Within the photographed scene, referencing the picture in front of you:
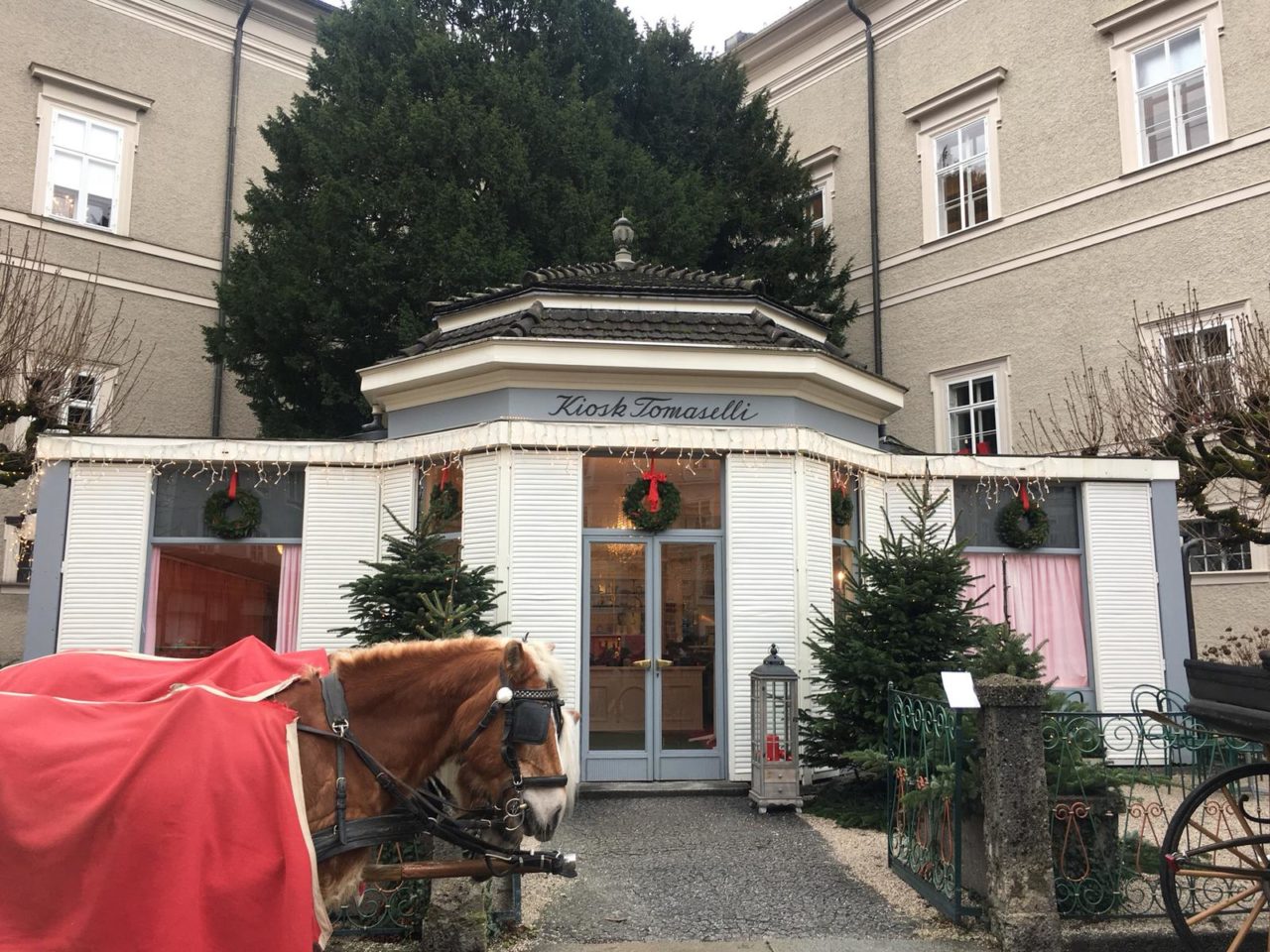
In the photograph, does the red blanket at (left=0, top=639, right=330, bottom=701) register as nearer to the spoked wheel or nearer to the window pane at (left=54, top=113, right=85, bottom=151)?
the spoked wheel

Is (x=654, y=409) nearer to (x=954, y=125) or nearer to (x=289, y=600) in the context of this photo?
(x=289, y=600)

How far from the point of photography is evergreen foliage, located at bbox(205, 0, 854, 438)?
15.5 m

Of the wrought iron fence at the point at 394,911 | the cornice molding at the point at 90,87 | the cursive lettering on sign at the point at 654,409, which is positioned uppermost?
the cornice molding at the point at 90,87

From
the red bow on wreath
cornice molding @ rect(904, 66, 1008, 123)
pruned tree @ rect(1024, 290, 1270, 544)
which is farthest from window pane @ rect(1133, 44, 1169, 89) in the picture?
the red bow on wreath

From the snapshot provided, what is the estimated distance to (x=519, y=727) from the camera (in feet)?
11.6

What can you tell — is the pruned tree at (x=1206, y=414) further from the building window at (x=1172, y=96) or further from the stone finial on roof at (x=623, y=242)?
the stone finial on roof at (x=623, y=242)

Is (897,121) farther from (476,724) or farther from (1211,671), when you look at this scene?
(476,724)

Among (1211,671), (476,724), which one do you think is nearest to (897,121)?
(1211,671)

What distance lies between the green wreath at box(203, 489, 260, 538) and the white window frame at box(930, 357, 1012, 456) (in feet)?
41.0

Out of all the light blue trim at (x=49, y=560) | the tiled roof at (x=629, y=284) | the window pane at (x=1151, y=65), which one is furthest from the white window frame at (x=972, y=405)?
the light blue trim at (x=49, y=560)

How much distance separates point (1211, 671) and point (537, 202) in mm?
13524

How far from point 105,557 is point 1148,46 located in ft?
57.0

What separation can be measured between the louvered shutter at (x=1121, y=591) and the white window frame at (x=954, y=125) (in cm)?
811

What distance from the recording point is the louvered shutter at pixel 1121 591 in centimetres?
1090
